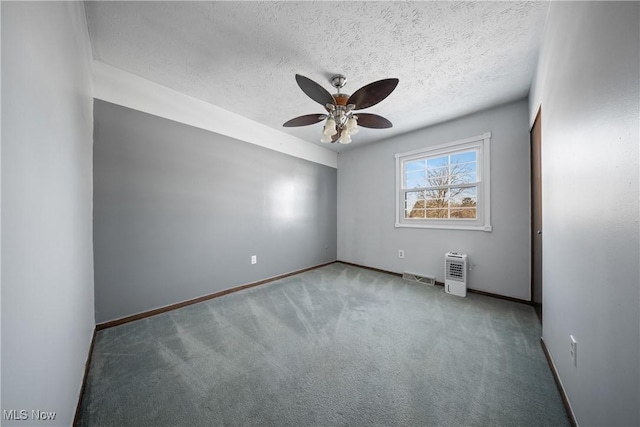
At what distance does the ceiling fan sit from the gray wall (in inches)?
50.0

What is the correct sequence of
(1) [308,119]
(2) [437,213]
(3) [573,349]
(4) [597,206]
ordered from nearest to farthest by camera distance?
(4) [597,206] → (3) [573,349] → (1) [308,119] → (2) [437,213]

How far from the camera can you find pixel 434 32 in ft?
5.47

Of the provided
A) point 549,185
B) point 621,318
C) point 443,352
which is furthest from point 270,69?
point 443,352

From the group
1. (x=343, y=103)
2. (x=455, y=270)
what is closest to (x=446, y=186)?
(x=455, y=270)

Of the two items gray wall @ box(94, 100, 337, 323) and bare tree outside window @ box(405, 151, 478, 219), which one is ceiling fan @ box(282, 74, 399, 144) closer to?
gray wall @ box(94, 100, 337, 323)

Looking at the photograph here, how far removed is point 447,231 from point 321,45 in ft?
9.58

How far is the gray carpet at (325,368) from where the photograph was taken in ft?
3.96

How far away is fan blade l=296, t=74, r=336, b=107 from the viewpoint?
1638 millimetres

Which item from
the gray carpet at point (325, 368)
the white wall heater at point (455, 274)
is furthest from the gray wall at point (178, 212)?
the white wall heater at point (455, 274)

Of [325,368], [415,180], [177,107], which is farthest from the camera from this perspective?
[415,180]

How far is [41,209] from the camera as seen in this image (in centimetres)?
81

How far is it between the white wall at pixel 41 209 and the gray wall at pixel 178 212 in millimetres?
783

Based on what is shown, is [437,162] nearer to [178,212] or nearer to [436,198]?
[436,198]

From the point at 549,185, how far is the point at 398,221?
7.33 ft
